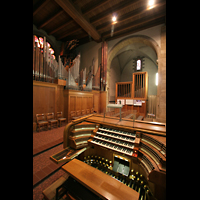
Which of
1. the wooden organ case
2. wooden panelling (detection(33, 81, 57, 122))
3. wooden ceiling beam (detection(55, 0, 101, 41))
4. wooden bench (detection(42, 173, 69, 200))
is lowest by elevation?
wooden bench (detection(42, 173, 69, 200))

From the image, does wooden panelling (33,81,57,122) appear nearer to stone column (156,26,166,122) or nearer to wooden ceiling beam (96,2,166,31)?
wooden ceiling beam (96,2,166,31)

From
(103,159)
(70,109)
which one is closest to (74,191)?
(103,159)

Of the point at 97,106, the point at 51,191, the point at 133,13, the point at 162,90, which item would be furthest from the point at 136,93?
the point at 51,191

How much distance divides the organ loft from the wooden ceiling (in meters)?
0.05

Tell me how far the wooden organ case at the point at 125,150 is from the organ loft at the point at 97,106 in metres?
0.01

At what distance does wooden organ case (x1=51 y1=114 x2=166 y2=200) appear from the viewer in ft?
5.57

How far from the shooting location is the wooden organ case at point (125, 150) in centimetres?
170

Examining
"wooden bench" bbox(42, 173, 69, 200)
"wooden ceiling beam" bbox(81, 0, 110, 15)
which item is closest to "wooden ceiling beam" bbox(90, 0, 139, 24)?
"wooden ceiling beam" bbox(81, 0, 110, 15)

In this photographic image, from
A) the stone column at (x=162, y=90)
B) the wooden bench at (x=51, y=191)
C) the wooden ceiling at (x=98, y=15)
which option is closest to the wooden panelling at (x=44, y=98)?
the wooden bench at (x=51, y=191)

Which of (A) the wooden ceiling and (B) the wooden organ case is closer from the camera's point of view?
(B) the wooden organ case

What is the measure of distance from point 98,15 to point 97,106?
636 cm

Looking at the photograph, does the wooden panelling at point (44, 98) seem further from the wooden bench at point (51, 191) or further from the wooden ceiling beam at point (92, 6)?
the wooden ceiling beam at point (92, 6)
